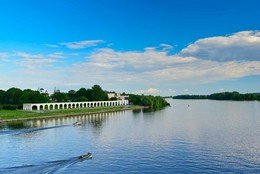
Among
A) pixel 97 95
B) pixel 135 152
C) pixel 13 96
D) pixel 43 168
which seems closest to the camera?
pixel 43 168

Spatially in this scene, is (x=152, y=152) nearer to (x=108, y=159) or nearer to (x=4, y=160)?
(x=108, y=159)

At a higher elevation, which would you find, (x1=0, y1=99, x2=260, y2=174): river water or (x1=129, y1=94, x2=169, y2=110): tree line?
(x1=129, y1=94, x2=169, y2=110): tree line

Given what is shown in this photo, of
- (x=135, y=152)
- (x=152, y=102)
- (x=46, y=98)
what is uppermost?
(x=46, y=98)

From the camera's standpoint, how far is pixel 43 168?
124 ft

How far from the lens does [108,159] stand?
42.3m

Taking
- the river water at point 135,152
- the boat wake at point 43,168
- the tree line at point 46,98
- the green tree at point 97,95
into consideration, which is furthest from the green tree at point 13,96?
the boat wake at point 43,168

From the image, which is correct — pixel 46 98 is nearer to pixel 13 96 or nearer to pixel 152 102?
pixel 13 96

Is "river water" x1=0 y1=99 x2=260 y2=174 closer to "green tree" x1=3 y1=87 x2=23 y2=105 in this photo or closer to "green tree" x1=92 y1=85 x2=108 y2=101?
"green tree" x1=3 y1=87 x2=23 y2=105

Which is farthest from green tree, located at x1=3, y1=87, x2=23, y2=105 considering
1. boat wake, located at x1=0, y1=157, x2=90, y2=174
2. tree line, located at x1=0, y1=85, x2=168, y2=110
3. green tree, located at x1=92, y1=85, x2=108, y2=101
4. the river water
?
boat wake, located at x1=0, y1=157, x2=90, y2=174

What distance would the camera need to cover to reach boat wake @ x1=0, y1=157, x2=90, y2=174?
36062 mm

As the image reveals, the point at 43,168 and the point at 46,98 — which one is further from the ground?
the point at 46,98

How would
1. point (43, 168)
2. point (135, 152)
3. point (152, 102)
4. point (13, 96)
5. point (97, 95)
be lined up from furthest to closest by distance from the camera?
point (97, 95) < point (152, 102) < point (13, 96) < point (135, 152) < point (43, 168)

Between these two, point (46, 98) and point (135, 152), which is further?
point (46, 98)

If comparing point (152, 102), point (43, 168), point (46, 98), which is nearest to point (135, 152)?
point (43, 168)
